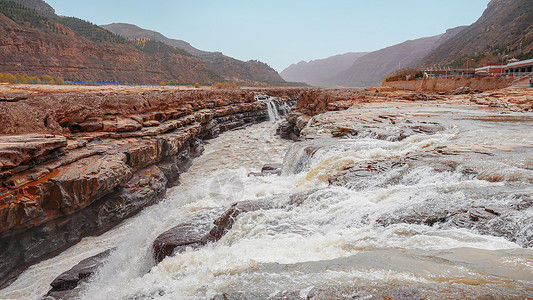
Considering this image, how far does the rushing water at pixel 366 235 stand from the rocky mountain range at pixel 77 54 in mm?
45273

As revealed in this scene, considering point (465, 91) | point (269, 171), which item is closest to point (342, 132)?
point (269, 171)

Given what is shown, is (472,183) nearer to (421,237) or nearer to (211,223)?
(421,237)

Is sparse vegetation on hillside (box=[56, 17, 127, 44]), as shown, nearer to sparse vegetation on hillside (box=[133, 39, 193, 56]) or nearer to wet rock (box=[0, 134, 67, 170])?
sparse vegetation on hillside (box=[133, 39, 193, 56])

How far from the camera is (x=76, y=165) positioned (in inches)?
309

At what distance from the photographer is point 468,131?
8.88 metres

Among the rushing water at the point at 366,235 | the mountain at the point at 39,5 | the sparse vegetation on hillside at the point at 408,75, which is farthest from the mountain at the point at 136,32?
the rushing water at the point at 366,235

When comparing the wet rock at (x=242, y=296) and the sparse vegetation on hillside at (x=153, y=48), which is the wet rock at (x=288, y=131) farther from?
the sparse vegetation on hillside at (x=153, y=48)

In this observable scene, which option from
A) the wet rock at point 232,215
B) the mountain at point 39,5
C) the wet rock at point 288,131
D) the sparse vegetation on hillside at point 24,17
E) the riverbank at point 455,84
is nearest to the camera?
the wet rock at point 232,215

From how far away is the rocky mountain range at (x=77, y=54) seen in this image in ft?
130

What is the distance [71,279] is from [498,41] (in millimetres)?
76627

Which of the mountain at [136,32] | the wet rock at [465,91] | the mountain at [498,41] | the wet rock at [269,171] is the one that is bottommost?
the wet rock at [269,171]

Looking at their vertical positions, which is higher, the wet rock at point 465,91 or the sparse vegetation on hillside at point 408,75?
the sparse vegetation on hillside at point 408,75

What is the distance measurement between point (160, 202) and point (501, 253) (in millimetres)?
9090

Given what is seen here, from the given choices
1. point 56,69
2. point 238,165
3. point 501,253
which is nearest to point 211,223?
point 501,253
